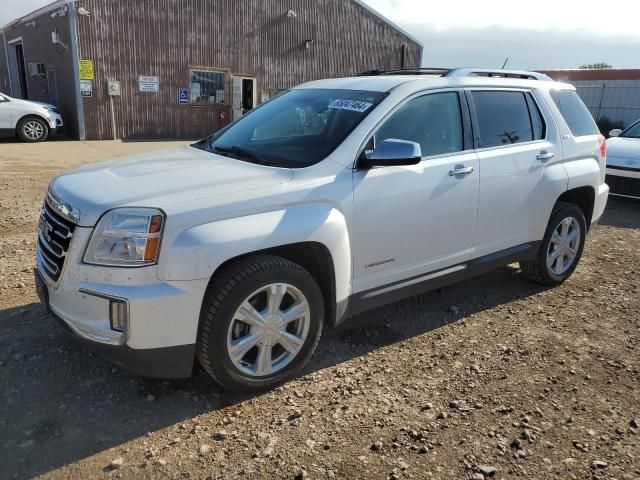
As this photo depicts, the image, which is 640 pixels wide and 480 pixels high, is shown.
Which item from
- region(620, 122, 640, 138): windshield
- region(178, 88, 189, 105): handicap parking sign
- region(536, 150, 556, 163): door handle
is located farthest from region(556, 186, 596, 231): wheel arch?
region(178, 88, 189, 105): handicap parking sign

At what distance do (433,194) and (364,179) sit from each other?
2.01 ft

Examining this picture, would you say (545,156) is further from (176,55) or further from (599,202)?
(176,55)

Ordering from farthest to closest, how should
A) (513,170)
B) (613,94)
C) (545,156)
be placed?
(613,94) → (545,156) → (513,170)

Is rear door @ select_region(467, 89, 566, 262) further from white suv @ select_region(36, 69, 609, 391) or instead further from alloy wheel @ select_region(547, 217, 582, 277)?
alloy wheel @ select_region(547, 217, 582, 277)

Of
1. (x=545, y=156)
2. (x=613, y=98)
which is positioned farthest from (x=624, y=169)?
(x=613, y=98)

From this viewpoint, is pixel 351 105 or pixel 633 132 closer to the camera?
Result: pixel 351 105

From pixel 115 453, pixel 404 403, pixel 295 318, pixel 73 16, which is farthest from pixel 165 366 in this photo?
pixel 73 16

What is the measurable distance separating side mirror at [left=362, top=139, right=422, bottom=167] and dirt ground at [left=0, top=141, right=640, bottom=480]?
4.43 ft

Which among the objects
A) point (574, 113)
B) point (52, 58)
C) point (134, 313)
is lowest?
point (134, 313)

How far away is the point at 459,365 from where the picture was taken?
11.8 feet

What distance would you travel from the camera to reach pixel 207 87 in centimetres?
1852

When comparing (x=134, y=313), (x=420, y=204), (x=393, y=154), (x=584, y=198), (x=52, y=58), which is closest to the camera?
(x=134, y=313)

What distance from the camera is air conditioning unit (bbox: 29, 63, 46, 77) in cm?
1815

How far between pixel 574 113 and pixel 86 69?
14623mm
